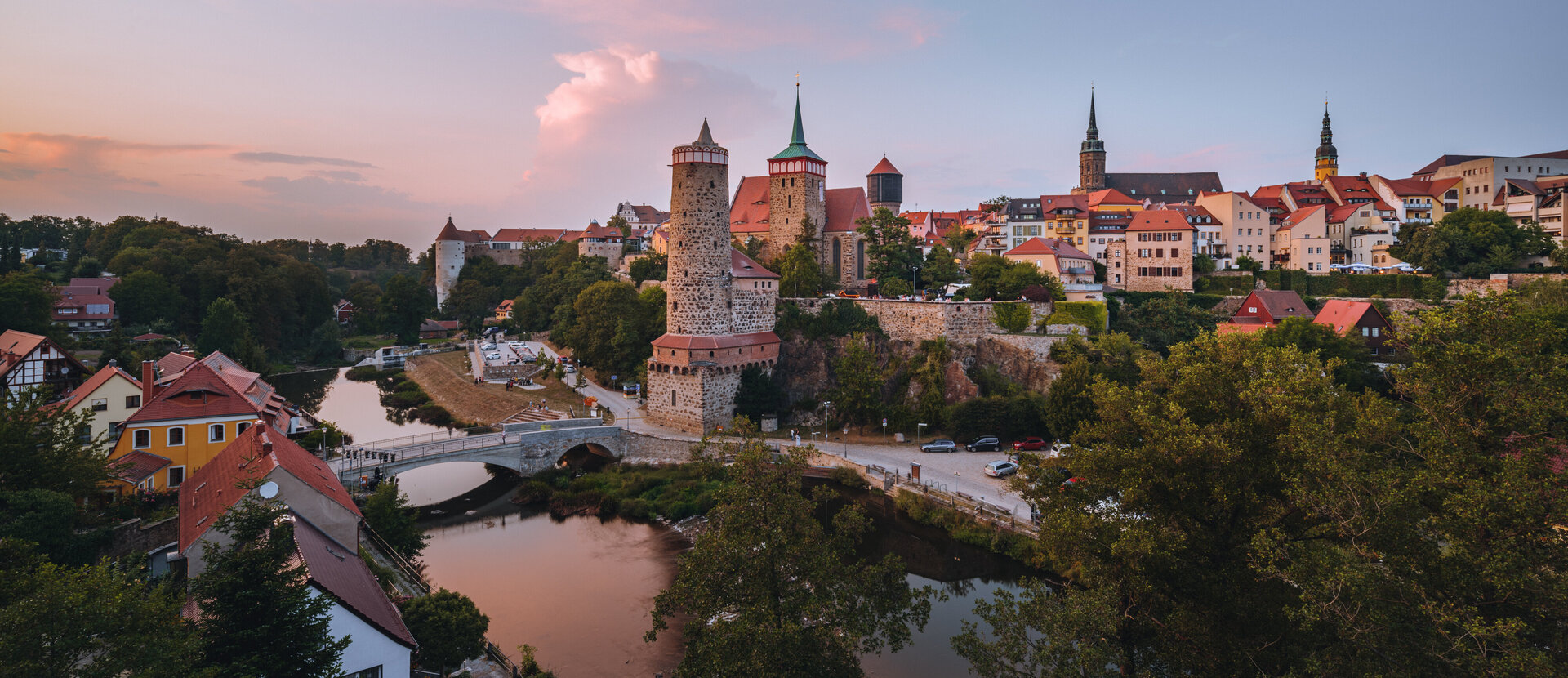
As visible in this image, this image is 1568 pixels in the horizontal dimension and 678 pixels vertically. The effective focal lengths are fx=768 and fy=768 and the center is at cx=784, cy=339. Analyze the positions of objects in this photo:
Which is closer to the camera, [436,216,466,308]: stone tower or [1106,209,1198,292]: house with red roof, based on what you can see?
[1106,209,1198,292]: house with red roof

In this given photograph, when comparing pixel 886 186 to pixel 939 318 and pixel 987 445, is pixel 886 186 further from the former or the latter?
pixel 987 445

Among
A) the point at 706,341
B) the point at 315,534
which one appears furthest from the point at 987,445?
the point at 315,534

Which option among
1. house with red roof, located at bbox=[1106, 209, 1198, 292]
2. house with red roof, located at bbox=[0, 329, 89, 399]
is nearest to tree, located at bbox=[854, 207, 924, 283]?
house with red roof, located at bbox=[1106, 209, 1198, 292]

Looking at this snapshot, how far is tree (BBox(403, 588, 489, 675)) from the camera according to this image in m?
12.6

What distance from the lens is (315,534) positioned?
12641mm

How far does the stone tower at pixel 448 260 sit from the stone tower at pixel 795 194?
146 feet

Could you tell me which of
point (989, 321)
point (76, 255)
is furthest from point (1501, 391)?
point (76, 255)

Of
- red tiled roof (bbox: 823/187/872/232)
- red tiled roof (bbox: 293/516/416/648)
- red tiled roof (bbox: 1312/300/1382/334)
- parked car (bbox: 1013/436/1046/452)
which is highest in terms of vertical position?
red tiled roof (bbox: 823/187/872/232)

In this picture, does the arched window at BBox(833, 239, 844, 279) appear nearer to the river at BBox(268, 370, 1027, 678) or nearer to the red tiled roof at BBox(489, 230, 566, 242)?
the river at BBox(268, 370, 1027, 678)

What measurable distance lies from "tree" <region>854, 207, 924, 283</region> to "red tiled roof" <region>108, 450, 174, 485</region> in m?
31.2

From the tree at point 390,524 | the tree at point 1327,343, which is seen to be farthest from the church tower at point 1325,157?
the tree at point 390,524

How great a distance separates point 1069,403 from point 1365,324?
643 inches

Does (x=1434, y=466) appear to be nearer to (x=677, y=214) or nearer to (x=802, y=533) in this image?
(x=802, y=533)

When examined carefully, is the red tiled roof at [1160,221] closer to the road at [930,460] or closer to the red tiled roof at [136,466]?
the road at [930,460]
